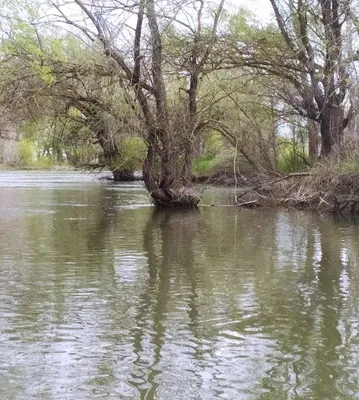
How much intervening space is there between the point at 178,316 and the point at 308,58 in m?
15.2

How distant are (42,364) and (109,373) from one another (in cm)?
60

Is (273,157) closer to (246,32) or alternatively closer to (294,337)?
(246,32)

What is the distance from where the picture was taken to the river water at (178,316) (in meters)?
4.60

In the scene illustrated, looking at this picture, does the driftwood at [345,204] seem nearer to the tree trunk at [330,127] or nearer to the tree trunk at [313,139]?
the tree trunk at [330,127]

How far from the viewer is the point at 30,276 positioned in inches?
330

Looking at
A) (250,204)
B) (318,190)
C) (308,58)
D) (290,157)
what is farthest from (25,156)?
(318,190)

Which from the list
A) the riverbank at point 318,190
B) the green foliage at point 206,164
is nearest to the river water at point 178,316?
the riverbank at point 318,190

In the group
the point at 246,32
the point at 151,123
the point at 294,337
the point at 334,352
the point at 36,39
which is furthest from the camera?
the point at 246,32

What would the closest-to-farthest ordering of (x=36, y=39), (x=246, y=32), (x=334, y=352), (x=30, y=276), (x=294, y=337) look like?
(x=334, y=352) < (x=294, y=337) < (x=30, y=276) < (x=36, y=39) < (x=246, y=32)

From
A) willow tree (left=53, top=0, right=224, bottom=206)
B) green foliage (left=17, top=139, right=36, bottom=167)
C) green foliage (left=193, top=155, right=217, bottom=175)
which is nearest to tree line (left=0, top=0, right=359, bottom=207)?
willow tree (left=53, top=0, right=224, bottom=206)

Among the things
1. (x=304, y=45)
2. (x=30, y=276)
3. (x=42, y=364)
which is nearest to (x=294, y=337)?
(x=42, y=364)

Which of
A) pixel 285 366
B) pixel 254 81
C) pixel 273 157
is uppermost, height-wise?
pixel 254 81

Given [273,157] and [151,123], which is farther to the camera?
[273,157]

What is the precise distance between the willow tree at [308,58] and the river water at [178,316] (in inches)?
304
